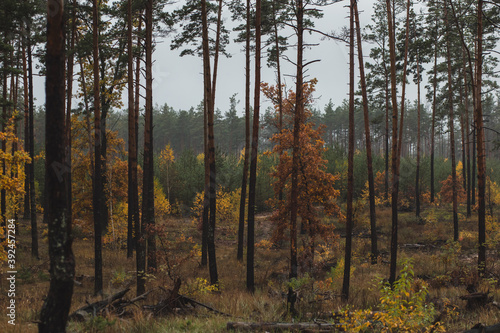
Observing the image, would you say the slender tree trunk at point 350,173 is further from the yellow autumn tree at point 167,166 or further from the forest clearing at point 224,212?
the yellow autumn tree at point 167,166

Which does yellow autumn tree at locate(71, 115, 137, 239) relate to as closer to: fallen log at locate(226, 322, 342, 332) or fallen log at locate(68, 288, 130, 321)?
fallen log at locate(68, 288, 130, 321)

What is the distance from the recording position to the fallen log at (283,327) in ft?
19.7

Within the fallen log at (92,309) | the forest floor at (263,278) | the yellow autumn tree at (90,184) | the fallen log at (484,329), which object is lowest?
the forest floor at (263,278)

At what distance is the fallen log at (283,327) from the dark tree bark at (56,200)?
9.81 feet

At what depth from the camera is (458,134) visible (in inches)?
3976

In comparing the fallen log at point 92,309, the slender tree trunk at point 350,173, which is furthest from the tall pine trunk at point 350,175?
the fallen log at point 92,309

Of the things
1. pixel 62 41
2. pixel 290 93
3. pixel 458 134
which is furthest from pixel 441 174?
pixel 458 134

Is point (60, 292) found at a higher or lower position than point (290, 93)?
lower

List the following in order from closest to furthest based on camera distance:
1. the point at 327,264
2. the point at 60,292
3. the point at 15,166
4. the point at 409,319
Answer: the point at 60,292 → the point at 409,319 → the point at 15,166 → the point at 327,264

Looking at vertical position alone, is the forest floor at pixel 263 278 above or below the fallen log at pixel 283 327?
below

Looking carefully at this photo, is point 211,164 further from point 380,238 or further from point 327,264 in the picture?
point 380,238

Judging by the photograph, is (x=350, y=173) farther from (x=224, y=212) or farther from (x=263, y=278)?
(x=224, y=212)

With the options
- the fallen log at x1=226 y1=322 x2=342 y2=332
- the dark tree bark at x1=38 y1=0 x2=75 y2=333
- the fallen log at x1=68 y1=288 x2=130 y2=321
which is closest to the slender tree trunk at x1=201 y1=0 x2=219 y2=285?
the fallen log at x1=68 y1=288 x2=130 y2=321

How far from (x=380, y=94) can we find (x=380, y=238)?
14.6 meters
